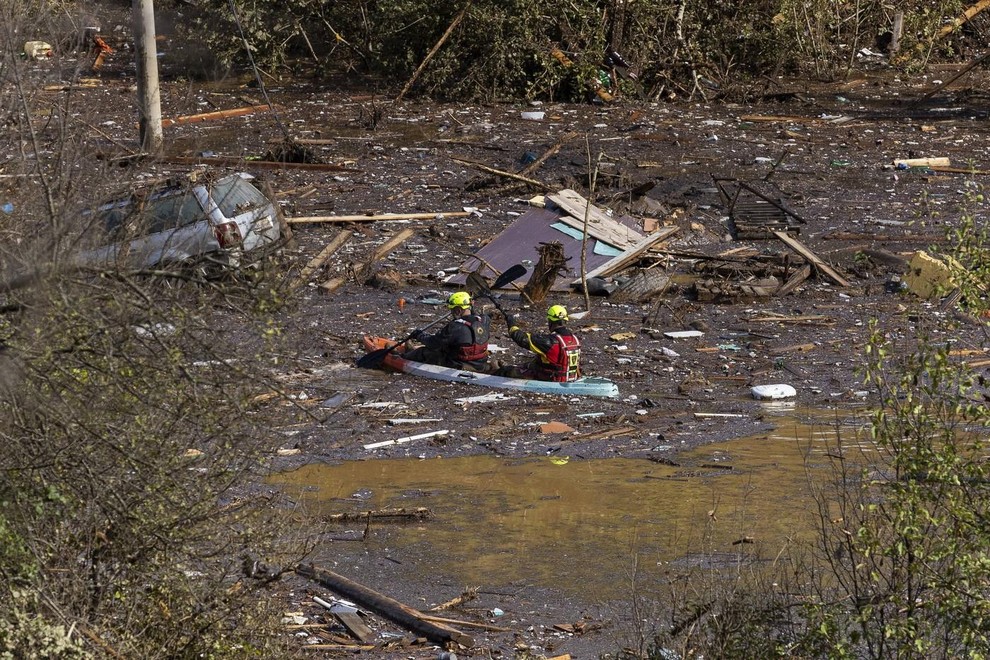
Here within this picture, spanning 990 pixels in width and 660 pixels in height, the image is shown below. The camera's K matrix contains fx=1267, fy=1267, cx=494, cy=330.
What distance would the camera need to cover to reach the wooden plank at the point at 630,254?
16172mm

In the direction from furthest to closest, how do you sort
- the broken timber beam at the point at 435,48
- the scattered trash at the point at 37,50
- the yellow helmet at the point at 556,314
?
the broken timber beam at the point at 435,48 < the yellow helmet at the point at 556,314 < the scattered trash at the point at 37,50

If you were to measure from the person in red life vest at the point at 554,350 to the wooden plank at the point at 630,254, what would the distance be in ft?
11.4

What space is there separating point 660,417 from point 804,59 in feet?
53.8

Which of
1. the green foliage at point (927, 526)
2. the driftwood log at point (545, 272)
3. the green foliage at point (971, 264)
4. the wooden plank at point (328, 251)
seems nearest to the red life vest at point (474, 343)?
the driftwood log at point (545, 272)

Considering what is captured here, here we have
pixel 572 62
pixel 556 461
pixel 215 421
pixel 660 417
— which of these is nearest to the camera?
pixel 215 421

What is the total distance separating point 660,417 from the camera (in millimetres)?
12266

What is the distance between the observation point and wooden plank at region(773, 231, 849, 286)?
16.1 m

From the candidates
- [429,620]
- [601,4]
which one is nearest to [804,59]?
[601,4]

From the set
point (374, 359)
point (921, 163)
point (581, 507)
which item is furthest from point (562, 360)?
point (921, 163)

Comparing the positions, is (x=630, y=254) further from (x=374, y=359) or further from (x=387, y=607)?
(x=387, y=607)

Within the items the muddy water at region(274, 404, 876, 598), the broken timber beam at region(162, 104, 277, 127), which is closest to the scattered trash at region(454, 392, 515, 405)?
the muddy water at region(274, 404, 876, 598)

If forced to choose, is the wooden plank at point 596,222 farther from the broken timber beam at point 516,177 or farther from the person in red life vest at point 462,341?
the person in red life vest at point 462,341

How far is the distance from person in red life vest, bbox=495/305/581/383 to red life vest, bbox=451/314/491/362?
354 millimetres

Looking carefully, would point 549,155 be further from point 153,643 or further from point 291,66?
point 153,643
